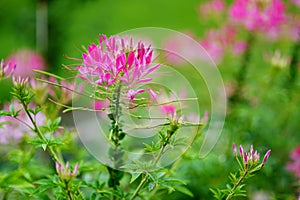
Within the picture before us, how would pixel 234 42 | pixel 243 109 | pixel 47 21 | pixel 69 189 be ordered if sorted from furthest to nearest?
pixel 47 21 → pixel 234 42 → pixel 243 109 → pixel 69 189

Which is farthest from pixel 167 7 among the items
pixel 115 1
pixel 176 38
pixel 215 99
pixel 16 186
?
pixel 16 186

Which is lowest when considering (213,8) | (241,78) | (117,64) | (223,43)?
(117,64)

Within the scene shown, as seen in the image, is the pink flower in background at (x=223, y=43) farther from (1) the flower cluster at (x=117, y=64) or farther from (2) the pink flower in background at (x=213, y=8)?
(1) the flower cluster at (x=117, y=64)

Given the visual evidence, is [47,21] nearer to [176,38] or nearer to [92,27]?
[92,27]

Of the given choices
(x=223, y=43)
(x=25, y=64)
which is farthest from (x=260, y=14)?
(x=25, y=64)

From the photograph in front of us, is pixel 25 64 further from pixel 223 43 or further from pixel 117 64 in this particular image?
pixel 117 64

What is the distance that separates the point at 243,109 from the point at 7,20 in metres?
2.80

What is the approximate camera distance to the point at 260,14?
183 centimetres

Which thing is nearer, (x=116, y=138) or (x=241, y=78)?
(x=116, y=138)

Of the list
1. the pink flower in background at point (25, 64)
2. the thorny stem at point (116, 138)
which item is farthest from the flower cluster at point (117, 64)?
the pink flower in background at point (25, 64)

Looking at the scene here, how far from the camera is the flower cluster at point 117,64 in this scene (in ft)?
2.94

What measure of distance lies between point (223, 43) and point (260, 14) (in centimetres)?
21

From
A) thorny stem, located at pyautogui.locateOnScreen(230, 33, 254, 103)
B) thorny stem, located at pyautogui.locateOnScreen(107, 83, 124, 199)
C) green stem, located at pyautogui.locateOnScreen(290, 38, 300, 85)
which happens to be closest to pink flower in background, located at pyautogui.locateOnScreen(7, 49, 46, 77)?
thorny stem, located at pyautogui.locateOnScreen(230, 33, 254, 103)

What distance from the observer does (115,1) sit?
5352 millimetres
